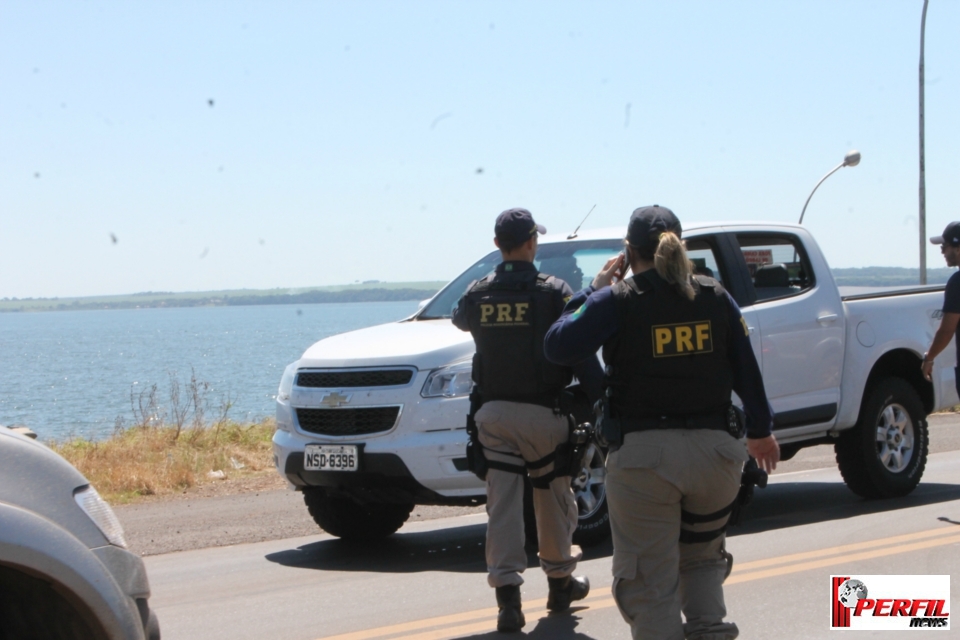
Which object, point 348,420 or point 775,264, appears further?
point 775,264

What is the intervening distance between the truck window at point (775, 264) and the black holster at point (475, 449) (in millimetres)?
3111

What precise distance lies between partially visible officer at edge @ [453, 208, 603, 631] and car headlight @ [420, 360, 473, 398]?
1.15 meters

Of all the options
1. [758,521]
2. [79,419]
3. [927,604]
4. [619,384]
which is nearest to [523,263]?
[619,384]

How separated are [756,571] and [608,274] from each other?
104 inches

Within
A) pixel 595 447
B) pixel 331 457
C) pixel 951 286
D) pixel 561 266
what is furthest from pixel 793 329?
pixel 331 457

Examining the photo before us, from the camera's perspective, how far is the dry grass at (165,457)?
10.8m

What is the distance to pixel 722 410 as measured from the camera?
4223mm

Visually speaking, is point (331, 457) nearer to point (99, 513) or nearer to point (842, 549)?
point (842, 549)

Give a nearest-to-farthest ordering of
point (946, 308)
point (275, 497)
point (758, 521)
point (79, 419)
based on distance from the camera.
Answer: point (946, 308) → point (758, 521) → point (275, 497) → point (79, 419)

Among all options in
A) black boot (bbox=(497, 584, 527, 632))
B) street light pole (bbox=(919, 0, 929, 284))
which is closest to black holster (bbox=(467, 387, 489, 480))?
black boot (bbox=(497, 584, 527, 632))

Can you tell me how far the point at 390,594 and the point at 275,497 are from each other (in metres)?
4.00

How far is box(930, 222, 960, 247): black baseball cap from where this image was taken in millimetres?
7531

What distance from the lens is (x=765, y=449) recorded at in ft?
14.3

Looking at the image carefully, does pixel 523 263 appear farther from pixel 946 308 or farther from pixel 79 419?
pixel 79 419
